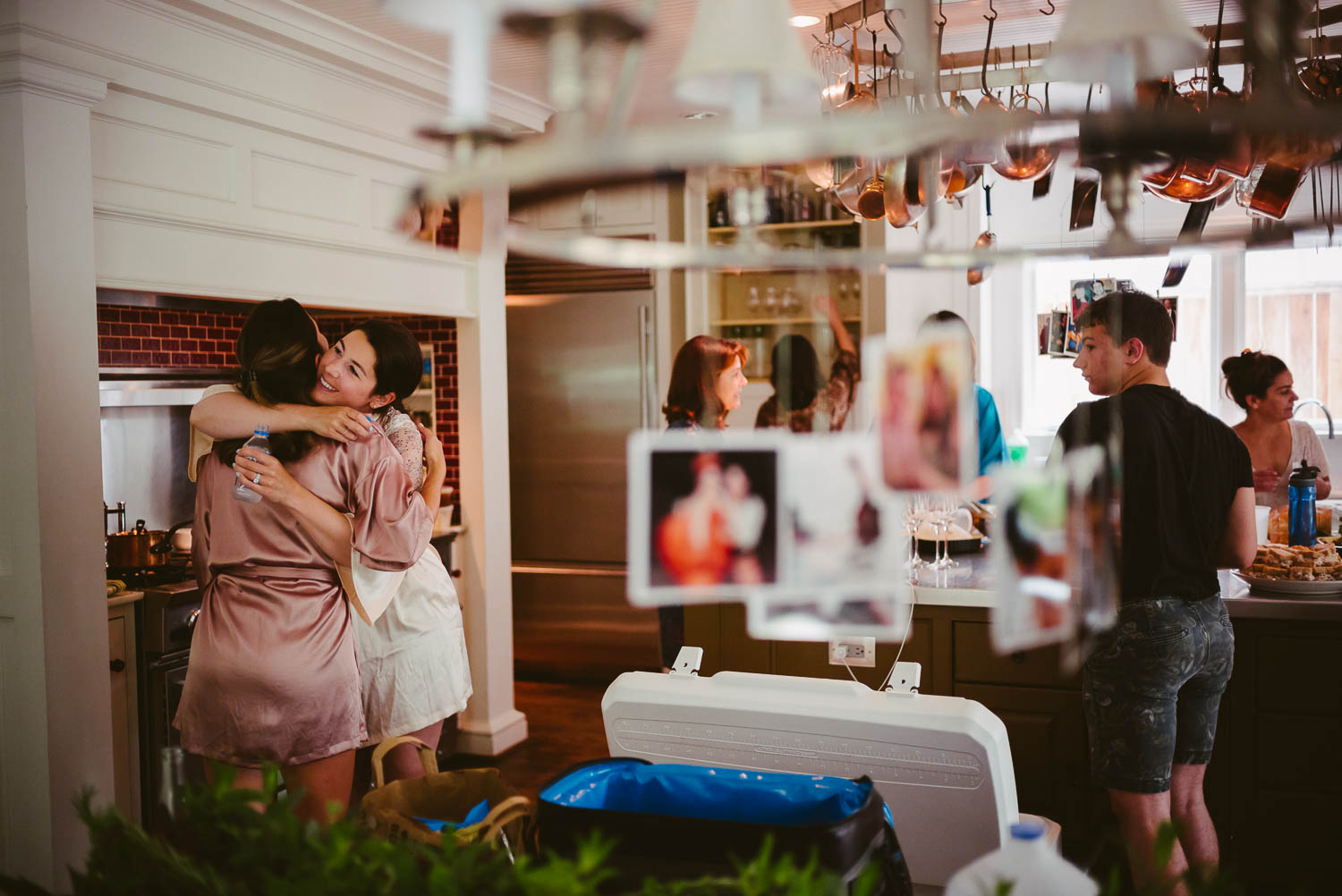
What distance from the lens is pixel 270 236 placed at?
310cm

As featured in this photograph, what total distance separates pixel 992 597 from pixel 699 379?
158 centimetres

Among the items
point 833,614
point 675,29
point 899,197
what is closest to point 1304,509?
point 899,197

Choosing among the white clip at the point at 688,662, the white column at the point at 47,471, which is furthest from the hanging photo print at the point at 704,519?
the white column at the point at 47,471

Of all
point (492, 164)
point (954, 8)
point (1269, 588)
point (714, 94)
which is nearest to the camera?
point (492, 164)

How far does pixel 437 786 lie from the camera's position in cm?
176

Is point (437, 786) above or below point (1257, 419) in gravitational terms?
below

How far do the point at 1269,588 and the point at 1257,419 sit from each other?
63.4 inches

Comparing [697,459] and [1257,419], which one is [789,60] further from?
[1257,419]

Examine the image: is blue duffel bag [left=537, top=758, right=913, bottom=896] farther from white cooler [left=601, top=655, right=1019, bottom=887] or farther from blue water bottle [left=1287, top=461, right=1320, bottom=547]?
blue water bottle [left=1287, top=461, right=1320, bottom=547]

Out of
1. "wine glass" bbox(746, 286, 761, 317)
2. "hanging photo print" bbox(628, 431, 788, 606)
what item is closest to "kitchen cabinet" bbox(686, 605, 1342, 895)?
"hanging photo print" bbox(628, 431, 788, 606)

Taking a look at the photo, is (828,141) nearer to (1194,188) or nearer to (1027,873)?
(1027,873)

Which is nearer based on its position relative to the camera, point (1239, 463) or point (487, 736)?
point (1239, 463)

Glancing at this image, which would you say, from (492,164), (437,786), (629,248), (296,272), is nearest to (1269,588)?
(437,786)

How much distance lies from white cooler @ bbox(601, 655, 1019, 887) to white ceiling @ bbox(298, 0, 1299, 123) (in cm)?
196
